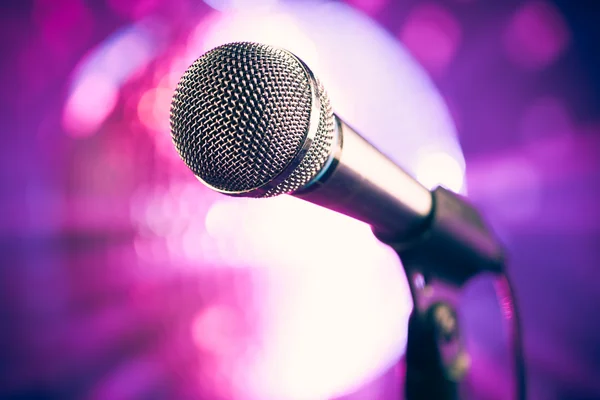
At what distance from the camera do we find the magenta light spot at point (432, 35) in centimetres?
184

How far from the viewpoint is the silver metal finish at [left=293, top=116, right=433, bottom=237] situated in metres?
0.50

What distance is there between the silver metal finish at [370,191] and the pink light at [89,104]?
1645 mm

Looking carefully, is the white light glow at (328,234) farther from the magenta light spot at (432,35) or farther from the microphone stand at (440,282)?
the microphone stand at (440,282)

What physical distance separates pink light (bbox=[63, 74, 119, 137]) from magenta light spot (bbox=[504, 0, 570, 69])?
6.43 ft

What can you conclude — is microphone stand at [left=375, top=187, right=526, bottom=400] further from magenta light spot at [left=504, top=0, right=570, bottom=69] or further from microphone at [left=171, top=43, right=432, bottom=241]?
magenta light spot at [left=504, top=0, right=570, bottom=69]

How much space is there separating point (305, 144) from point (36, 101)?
5.60 ft

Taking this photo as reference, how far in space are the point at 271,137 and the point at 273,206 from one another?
1607mm

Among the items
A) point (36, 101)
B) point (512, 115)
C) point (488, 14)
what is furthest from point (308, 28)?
point (36, 101)

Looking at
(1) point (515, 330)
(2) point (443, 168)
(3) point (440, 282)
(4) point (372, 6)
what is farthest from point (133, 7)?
(1) point (515, 330)

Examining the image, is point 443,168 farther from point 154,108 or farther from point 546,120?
point 154,108

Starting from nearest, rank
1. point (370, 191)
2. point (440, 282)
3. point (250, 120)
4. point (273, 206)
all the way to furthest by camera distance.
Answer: point (250, 120) < point (370, 191) < point (440, 282) < point (273, 206)

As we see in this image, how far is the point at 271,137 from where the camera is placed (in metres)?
0.41

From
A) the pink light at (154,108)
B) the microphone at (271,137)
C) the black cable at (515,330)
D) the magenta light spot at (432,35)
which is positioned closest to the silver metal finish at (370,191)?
the microphone at (271,137)

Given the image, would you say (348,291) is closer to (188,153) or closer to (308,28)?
(308,28)
